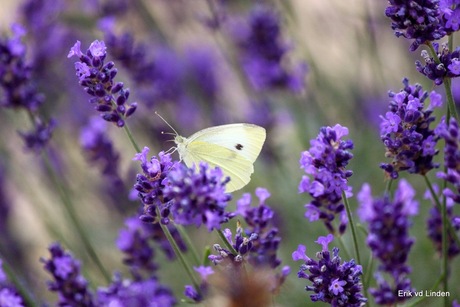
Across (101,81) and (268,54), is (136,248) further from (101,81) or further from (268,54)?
(268,54)

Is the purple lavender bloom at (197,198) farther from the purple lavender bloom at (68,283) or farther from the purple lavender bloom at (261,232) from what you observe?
the purple lavender bloom at (68,283)

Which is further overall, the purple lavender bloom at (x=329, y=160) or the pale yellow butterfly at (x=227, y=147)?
the pale yellow butterfly at (x=227, y=147)

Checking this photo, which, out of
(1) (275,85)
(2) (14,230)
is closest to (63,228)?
(2) (14,230)

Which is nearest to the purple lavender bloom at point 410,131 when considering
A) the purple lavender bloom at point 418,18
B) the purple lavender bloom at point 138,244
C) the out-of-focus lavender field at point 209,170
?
the out-of-focus lavender field at point 209,170

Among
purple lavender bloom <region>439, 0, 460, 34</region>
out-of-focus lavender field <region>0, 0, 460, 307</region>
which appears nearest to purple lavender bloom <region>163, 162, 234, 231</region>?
out-of-focus lavender field <region>0, 0, 460, 307</region>

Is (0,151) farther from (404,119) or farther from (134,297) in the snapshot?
(404,119)

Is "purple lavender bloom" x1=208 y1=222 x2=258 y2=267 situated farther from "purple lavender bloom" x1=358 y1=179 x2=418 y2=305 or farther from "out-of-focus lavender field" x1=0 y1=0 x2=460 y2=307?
"purple lavender bloom" x1=358 y1=179 x2=418 y2=305

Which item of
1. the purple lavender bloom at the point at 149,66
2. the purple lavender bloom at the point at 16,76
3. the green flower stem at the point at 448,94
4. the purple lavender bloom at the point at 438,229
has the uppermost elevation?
the purple lavender bloom at the point at 149,66

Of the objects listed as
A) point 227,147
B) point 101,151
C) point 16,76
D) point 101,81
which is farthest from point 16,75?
point 227,147
